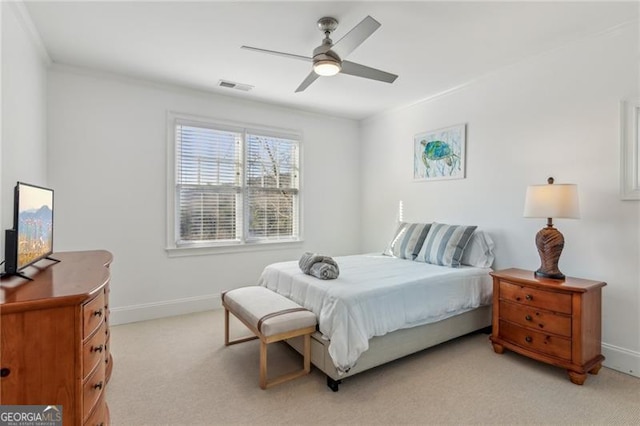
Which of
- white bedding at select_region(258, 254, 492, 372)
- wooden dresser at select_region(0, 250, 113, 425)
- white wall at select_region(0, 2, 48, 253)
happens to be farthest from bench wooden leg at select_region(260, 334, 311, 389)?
white wall at select_region(0, 2, 48, 253)

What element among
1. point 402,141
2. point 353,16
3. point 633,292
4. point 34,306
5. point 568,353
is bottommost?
point 568,353

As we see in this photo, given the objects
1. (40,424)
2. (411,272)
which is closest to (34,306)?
(40,424)

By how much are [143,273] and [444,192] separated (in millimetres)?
3670

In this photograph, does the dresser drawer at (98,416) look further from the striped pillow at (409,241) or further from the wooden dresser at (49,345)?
the striped pillow at (409,241)

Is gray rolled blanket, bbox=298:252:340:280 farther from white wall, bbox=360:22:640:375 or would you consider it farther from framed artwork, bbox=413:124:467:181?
framed artwork, bbox=413:124:467:181

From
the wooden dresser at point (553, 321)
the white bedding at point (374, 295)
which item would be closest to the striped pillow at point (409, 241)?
the white bedding at point (374, 295)

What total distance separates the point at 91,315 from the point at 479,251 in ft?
10.9

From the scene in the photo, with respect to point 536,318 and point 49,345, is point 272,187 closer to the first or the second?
point 536,318

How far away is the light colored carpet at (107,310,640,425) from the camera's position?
6.48ft

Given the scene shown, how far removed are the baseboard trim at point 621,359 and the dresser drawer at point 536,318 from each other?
1.95 ft

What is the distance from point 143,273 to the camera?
367cm

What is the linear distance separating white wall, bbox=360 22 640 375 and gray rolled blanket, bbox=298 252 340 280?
6.07ft

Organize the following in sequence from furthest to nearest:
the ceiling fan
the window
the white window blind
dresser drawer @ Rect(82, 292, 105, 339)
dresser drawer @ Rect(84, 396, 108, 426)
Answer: the white window blind
the window
the ceiling fan
dresser drawer @ Rect(84, 396, 108, 426)
dresser drawer @ Rect(82, 292, 105, 339)

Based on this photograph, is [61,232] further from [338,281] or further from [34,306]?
[338,281]
